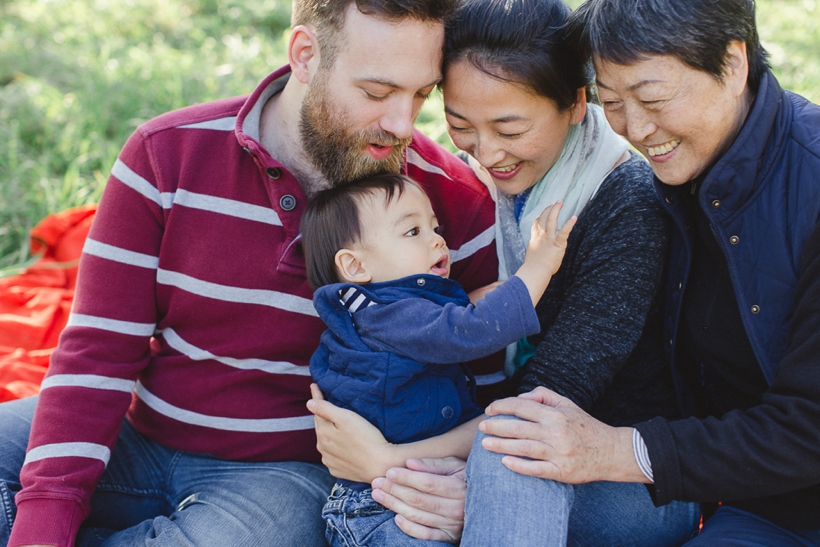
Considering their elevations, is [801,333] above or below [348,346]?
above

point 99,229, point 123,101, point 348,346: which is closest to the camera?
point 348,346

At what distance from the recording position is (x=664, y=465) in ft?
5.89

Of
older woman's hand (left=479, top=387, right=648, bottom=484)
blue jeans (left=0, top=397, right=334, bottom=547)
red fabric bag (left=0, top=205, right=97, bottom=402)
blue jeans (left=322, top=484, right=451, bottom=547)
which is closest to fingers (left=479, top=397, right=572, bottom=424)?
older woman's hand (left=479, top=387, right=648, bottom=484)

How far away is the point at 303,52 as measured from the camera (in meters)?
2.33

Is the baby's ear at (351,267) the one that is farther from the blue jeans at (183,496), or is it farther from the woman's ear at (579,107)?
the woman's ear at (579,107)

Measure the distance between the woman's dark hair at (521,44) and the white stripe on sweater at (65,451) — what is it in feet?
5.17

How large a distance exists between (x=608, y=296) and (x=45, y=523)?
1703 mm

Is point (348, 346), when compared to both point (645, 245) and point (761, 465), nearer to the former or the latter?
point (645, 245)

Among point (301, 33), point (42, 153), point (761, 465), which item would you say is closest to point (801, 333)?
point (761, 465)

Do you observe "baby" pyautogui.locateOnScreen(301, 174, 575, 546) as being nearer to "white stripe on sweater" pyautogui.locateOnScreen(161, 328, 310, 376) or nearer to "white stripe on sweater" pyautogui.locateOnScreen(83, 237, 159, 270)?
"white stripe on sweater" pyautogui.locateOnScreen(161, 328, 310, 376)

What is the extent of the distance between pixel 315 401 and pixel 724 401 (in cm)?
120

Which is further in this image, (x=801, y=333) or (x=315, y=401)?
(x=315, y=401)

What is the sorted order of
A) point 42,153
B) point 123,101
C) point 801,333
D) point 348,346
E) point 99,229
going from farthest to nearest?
point 123,101
point 42,153
point 99,229
point 348,346
point 801,333

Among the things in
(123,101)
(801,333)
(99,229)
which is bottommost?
(123,101)
